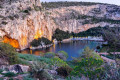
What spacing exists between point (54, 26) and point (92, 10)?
118 feet

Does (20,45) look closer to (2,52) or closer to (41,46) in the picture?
(41,46)

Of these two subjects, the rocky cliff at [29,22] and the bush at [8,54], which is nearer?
the bush at [8,54]

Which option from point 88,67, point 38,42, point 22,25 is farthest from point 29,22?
point 88,67

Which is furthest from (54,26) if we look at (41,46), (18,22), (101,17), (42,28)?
(101,17)

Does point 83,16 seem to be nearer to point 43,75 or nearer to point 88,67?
point 88,67

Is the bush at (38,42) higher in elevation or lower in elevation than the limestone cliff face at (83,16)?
lower

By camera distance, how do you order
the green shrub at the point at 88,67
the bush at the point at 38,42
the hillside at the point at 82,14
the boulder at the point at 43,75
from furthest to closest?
the hillside at the point at 82,14 → the bush at the point at 38,42 → the boulder at the point at 43,75 → the green shrub at the point at 88,67

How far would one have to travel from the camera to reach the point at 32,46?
39.1 meters

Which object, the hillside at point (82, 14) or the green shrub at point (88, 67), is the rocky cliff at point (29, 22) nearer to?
the hillside at point (82, 14)

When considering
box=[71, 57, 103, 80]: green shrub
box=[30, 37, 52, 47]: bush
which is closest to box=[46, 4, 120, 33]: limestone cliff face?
Result: box=[30, 37, 52, 47]: bush

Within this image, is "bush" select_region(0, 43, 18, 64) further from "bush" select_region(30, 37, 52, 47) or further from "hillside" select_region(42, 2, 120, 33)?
"hillside" select_region(42, 2, 120, 33)

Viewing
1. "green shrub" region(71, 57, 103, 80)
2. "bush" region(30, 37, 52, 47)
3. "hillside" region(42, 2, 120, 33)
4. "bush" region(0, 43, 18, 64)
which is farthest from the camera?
"hillside" region(42, 2, 120, 33)

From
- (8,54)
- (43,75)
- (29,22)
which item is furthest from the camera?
(29,22)

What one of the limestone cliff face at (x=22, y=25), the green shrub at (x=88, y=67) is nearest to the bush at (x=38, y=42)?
the limestone cliff face at (x=22, y=25)
